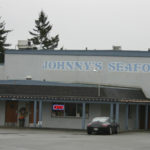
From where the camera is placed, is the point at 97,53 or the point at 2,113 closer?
the point at 2,113

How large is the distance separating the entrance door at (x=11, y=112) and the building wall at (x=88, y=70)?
4.82 m

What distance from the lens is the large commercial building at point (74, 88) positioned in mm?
38094

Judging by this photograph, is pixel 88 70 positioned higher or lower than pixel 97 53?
lower

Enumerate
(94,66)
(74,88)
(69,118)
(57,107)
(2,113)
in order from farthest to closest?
(94,66)
(2,113)
(69,118)
(57,107)
(74,88)

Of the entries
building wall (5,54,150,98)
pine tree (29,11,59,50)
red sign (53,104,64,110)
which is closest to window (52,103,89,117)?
red sign (53,104,64,110)

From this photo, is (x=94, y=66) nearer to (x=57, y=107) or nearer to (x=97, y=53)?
(x=97, y=53)

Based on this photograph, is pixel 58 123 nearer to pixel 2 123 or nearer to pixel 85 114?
pixel 85 114

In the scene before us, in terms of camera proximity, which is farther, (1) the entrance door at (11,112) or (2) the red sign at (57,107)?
(1) the entrance door at (11,112)

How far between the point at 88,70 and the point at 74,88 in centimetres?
447

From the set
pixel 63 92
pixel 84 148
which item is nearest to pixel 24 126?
pixel 63 92

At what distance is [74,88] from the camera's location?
3944cm

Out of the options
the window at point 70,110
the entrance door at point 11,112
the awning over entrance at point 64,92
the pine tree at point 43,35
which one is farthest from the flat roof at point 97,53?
the pine tree at point 43,35

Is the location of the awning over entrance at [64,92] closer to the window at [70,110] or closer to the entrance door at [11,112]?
the window at [70,110]

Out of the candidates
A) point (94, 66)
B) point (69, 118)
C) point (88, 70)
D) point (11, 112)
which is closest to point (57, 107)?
point (69, 118)
